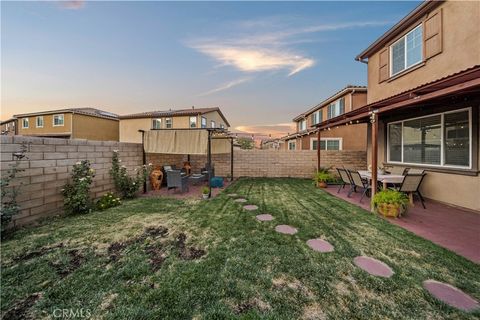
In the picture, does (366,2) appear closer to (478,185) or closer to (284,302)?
(478,185)

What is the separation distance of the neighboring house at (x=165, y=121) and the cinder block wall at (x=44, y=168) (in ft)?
48.1

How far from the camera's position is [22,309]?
6.32 ft

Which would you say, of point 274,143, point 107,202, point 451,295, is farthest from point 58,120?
point 451,295

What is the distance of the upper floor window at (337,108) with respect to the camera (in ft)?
48.1

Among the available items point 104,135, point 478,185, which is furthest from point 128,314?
point 104,135

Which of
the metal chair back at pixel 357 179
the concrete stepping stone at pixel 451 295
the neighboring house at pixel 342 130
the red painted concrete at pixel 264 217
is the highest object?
the neighboring house at pixel 342 130

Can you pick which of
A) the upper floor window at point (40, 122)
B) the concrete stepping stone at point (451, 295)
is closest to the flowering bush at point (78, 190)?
the concrete stepping stone at point (451, 295)

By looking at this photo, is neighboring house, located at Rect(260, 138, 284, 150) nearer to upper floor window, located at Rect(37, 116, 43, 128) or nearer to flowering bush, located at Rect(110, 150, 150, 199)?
flowering bush, located at Rect(110, 150, 150, 199)

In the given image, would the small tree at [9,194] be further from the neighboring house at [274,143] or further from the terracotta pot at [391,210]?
the neighboring house at [274,143]

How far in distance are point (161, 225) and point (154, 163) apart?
18.2 feet

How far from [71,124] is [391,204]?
29.5m

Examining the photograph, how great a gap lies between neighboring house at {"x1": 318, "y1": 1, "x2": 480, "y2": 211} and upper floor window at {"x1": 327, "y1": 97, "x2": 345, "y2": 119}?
6.62 m

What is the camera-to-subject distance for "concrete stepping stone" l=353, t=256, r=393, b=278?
8.41 feet

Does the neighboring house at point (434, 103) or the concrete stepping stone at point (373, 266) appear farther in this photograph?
A: the neighboring house at point (434, 103)
